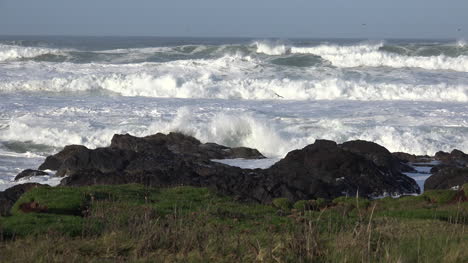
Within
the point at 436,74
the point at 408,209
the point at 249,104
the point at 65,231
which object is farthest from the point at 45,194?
the point at 436,74

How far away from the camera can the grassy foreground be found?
22.5 feet

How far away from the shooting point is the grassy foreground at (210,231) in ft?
22.5

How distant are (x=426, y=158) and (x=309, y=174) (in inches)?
271

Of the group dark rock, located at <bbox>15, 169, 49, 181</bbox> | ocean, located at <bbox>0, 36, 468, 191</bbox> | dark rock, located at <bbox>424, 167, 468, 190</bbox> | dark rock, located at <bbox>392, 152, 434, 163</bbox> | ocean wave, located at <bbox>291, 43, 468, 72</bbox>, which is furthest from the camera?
ocean wave, located at <bbox>291, 43, 468, 72</bbox>

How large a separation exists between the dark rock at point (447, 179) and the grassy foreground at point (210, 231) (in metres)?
2.73

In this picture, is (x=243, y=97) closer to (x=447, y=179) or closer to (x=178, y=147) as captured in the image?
(x=178, y=147)

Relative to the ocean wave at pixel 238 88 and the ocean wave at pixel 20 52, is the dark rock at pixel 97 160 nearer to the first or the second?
the ocean wave at pixel 238 88

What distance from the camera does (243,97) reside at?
42188 mm

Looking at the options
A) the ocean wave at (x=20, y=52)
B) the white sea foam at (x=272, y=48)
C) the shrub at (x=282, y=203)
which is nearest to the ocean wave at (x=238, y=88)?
the white sea foam at (x=272, y=48)

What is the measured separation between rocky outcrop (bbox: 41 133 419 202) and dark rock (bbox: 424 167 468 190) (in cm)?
43

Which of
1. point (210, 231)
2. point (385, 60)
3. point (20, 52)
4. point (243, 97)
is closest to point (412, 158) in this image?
point (210, 231)

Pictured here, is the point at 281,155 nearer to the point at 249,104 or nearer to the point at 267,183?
the point at 267,183

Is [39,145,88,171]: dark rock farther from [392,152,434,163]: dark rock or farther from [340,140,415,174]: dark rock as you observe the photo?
[392,152,434,163]: dark rock

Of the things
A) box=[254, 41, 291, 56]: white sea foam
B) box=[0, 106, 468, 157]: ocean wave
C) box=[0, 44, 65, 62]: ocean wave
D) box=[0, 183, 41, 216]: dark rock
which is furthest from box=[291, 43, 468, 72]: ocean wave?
box=[0, 183, 41, 216]: dark rock
